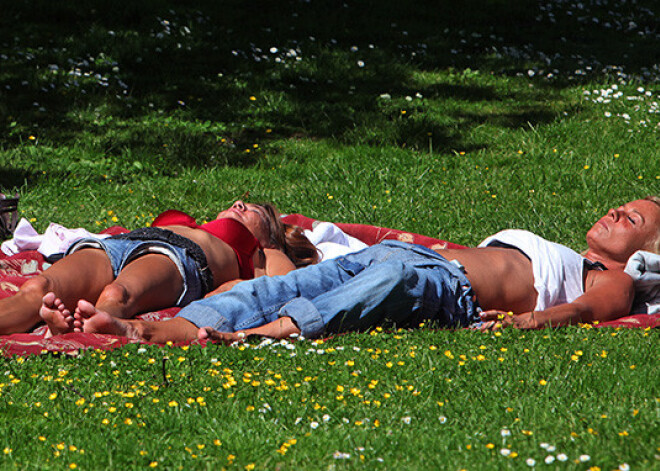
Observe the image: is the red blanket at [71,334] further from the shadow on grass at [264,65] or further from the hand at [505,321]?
the shadow on grass at [264,65]

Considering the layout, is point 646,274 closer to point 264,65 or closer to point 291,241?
point 291,241

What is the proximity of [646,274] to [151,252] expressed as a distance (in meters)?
2.89

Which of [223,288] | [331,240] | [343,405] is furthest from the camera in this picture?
[331,240]

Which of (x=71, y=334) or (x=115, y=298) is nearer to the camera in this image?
(x=71, y=334)

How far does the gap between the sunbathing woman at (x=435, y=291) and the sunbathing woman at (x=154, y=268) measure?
26 centimetres

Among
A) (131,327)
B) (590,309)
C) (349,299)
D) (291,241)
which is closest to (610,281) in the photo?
(590,309)

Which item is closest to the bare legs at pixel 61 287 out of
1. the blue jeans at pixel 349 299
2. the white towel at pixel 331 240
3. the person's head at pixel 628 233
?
the blue jeans at pixel 349 299

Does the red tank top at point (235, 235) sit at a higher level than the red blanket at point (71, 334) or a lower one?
higher

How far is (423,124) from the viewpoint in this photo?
816cm

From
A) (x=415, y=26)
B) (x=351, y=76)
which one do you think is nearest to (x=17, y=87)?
(x=351, y=76)

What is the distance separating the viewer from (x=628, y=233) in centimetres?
486

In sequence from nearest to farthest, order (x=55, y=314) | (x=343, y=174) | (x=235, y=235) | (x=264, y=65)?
(x=55, y=314) < (x=235, y=235) < (x=343, y=174) < (x=264, y=65)

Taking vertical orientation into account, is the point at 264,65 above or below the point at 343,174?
above

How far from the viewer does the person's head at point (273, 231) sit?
4.95 m
